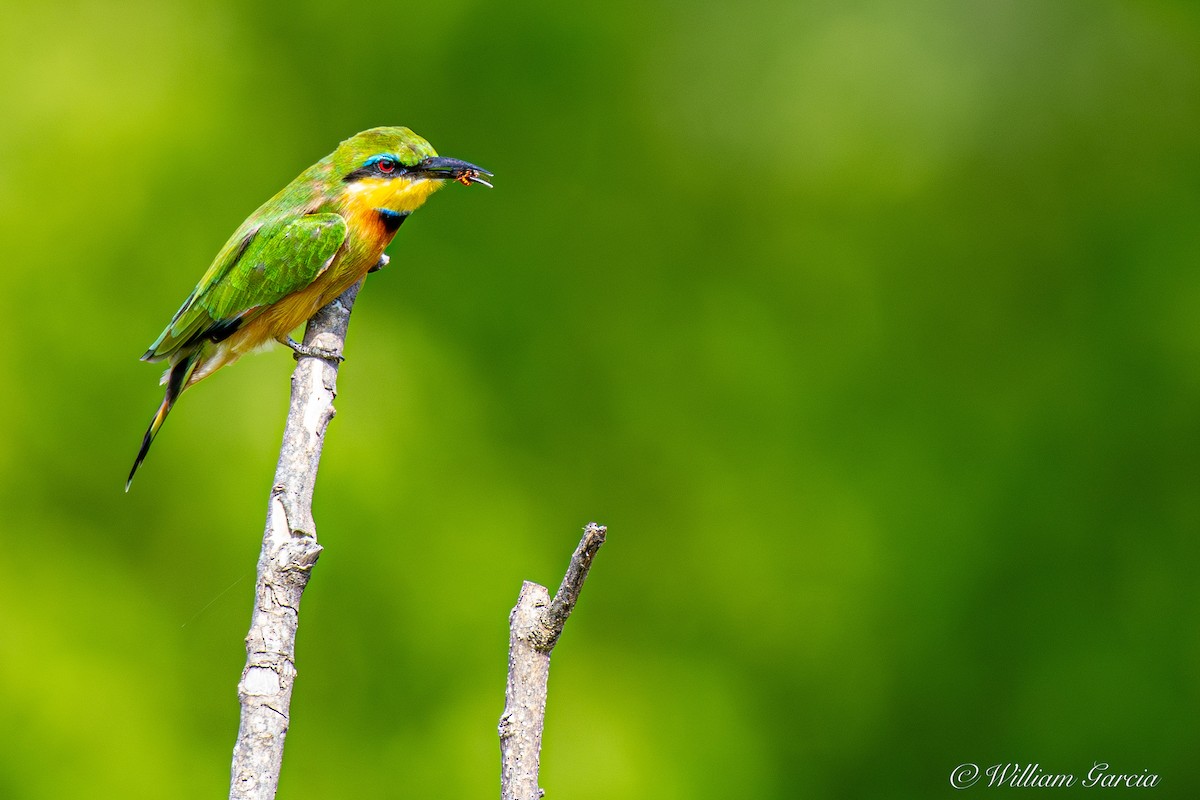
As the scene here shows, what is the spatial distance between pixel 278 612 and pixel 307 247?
1.02 meters

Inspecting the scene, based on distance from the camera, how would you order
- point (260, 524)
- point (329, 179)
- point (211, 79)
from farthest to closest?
point (211, 79), point (260, 524), point (329, 179)

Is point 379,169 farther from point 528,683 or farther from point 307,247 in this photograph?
point 528,683

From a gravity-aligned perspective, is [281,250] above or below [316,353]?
above

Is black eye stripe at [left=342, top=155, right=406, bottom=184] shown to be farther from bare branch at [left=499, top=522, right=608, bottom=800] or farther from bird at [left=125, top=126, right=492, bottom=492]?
bare branch at [left=499, top=522, right=608, bottom=800]

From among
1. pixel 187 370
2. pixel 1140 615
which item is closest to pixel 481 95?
pixel 187 370

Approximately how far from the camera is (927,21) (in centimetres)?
371

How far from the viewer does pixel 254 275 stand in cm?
240

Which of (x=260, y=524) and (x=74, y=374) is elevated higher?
(x=74, y=374)

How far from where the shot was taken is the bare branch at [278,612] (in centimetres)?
141

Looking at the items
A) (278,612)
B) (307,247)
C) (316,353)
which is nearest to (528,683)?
(278,612)

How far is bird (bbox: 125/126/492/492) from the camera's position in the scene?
236 cm

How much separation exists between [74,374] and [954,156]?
248cm

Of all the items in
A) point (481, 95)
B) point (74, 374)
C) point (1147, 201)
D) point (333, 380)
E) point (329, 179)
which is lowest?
point (333, 380)

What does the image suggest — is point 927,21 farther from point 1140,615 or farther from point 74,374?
point 74,374
